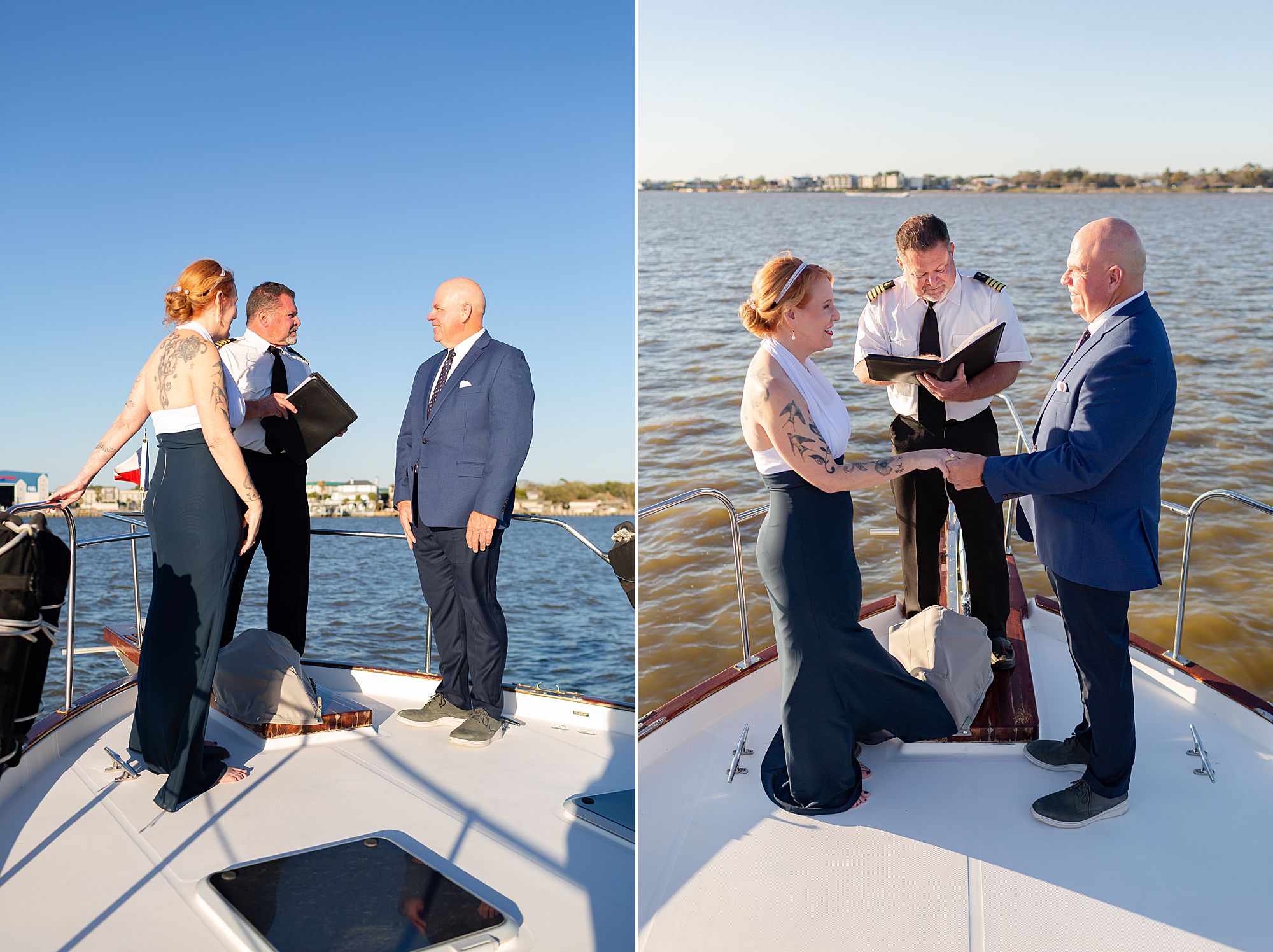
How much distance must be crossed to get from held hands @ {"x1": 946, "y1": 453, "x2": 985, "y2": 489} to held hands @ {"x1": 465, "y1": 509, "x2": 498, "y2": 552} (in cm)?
138

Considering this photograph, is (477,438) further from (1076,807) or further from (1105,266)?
(1076,807)

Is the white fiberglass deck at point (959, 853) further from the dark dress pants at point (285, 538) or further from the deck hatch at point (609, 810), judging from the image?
the dark dress pants at point (285, 538)

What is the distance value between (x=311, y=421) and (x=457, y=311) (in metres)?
0.80

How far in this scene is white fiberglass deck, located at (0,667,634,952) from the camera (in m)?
1.79

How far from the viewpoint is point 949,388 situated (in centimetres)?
272

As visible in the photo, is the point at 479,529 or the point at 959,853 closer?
the point at 959,853

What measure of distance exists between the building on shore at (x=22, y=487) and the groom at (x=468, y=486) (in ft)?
3.37

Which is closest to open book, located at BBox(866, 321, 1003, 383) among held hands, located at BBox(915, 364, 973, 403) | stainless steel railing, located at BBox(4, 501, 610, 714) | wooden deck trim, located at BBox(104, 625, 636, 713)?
held hands, located at BBox(915, 364, 973, 403)

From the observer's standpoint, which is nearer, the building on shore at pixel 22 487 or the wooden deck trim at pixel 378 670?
the building on shore at pixel 22 487

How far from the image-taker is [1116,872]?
1813 mm

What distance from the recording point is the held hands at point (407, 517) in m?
3.11

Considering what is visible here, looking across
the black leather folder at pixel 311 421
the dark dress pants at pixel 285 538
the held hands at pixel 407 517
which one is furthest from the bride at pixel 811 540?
the dark dress pants at pixel 285 538

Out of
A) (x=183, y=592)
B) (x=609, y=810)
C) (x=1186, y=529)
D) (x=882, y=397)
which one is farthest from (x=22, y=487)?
(x=882, y=397)

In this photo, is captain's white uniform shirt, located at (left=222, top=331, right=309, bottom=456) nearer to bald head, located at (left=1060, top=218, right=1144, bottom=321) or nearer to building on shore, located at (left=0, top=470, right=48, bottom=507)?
building on shore, located at (left=0, top=470, right=48, bottom=507)
